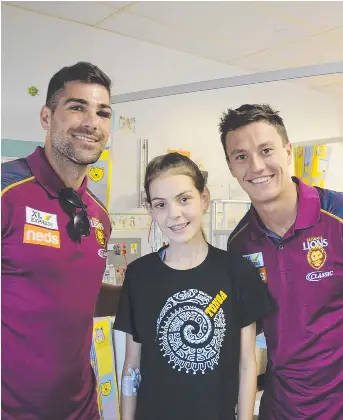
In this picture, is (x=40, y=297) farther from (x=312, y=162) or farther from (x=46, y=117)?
(x=312, y=162)

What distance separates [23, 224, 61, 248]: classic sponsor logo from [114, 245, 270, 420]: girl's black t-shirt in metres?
0.23

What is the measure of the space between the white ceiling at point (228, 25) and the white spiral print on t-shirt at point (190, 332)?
1726 millimetres

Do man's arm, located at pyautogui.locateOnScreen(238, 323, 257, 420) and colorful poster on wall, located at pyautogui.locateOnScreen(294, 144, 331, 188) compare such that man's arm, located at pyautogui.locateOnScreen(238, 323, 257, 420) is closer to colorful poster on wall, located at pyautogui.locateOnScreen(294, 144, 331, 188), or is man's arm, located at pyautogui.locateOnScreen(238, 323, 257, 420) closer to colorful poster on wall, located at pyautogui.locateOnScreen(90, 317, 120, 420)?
colorful poster on wall, located at pyautogui.locateOnScreen(90, 317, 120, 420)

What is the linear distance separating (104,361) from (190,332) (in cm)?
53

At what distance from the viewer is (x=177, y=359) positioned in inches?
46.5

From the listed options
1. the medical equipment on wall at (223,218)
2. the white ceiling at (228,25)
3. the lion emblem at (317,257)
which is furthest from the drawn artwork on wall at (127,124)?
the lion emblem at (317,257)

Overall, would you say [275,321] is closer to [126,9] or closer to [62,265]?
[62,265]

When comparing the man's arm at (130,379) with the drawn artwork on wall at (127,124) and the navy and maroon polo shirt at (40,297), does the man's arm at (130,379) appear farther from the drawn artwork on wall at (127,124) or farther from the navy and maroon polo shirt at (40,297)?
the drawn artwork on wall at (127,124)

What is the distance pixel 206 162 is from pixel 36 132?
114 centimetres

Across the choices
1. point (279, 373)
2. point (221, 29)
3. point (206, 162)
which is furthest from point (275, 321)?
point (221, 29)

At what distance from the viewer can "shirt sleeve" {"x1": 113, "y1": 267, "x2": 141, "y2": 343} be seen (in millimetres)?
1239

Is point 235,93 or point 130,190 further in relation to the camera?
point 235,93

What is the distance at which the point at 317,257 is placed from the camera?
1302 mm

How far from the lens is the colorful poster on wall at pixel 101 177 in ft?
5.27
